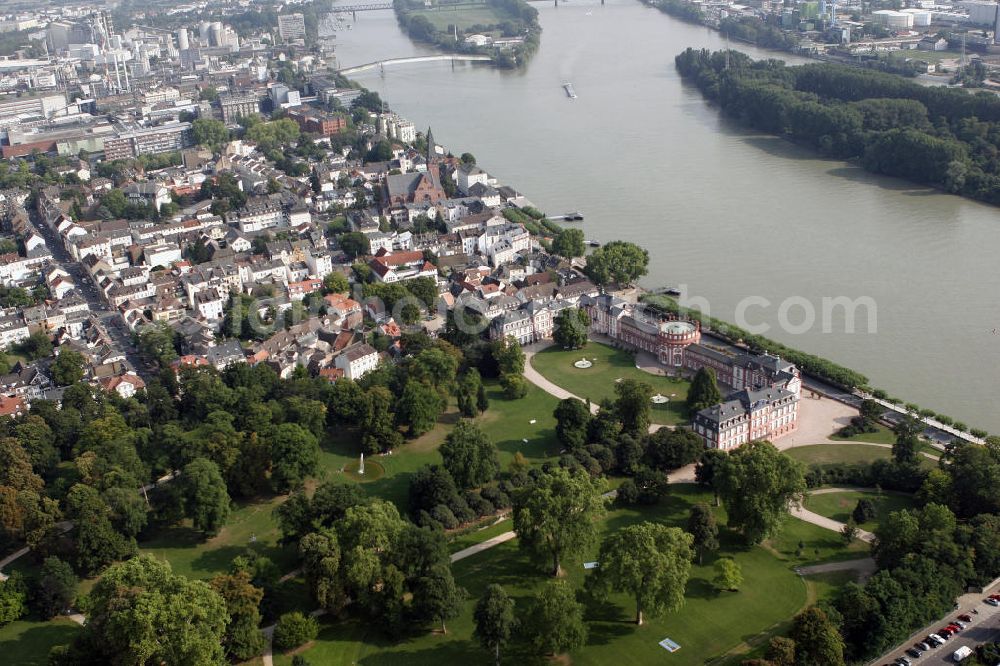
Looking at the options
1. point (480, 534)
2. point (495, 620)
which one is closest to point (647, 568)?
point (495, 620)

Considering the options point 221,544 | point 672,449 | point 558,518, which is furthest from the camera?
point 672,449

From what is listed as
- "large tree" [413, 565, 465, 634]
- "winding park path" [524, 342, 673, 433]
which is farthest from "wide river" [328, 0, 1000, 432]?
"large tree" [413, 565, 465, 634]

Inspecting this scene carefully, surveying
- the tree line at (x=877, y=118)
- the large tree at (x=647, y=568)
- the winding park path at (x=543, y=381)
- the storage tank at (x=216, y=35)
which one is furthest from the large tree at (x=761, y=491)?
the storage tank at (x=216, y=35)

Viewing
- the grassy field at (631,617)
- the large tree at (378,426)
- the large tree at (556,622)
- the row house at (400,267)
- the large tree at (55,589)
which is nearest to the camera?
the large tree at (556,622)

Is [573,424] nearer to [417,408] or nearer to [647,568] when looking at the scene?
[417,408]

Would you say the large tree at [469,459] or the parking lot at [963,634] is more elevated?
the large tree at [469,459]

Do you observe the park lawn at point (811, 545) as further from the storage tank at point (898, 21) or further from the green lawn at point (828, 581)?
the storage tank at point (898, 21)
